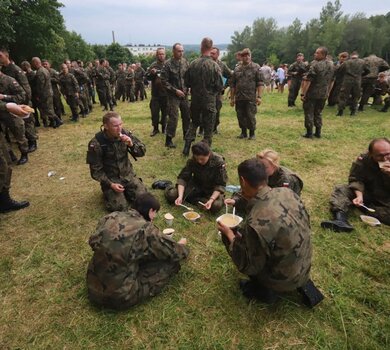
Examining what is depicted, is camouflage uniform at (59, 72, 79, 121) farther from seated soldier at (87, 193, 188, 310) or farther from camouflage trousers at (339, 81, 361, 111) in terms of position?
camouflage trousers at (339, 81, 361, 111)

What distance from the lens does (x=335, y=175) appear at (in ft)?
17.6

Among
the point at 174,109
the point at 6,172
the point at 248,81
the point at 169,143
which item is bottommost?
the point at 169,143

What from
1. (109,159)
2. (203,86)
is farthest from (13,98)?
(203,86)

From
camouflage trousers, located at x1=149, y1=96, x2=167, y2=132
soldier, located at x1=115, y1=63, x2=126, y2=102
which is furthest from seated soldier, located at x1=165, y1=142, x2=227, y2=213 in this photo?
soldier, located at x1=115, y1=63, x2=126, y2=102

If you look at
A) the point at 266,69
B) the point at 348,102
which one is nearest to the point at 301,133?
the point at 348,102

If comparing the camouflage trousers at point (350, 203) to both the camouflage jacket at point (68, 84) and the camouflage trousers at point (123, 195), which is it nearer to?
the camouflage trousers at point (123, 195)

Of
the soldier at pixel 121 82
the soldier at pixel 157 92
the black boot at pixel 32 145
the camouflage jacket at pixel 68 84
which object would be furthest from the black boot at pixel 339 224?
the soldier at pixel 121 82

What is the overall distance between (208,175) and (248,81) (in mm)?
3611

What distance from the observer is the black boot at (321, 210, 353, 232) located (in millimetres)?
3622

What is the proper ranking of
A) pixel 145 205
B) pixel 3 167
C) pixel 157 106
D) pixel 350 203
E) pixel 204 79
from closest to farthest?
pixel 145 205 → pixel 3 167 → pixel 350 203 → pixel 204 79 → pixel 157 106

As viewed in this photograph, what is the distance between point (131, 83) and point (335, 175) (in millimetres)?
11661

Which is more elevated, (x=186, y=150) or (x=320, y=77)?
(x=320, y=77)

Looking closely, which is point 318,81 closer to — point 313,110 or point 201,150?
point 313,110

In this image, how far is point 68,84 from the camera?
934cm
